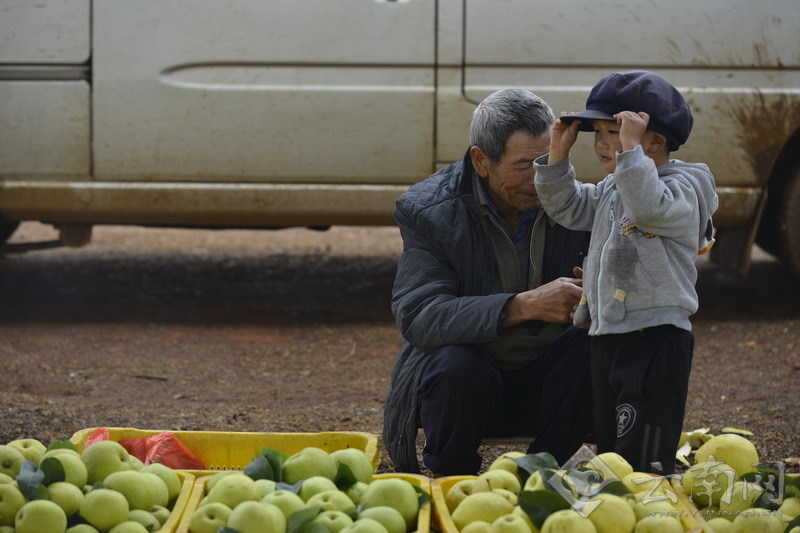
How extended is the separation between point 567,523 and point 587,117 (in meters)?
1.11

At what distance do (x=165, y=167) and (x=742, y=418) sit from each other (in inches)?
123

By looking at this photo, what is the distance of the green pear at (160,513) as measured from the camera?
2.42 metres

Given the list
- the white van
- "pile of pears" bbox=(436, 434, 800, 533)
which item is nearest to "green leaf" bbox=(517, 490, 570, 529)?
"pile of pears" bbox=(436, 434, 800, 533)

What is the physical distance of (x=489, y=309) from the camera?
119 inches

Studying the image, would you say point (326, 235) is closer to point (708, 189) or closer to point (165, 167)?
point (165, 167)

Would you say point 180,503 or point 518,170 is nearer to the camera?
point 180,503

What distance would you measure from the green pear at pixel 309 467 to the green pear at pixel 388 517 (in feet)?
0.83

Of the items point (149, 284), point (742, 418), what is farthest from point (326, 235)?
point (742, 418)

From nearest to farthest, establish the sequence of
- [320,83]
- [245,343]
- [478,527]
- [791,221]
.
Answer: [478,527] → [320,83] → [245,343] → [791,221]

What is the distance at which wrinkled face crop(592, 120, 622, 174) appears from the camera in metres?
2.82

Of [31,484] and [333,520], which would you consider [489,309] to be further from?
[31,484]

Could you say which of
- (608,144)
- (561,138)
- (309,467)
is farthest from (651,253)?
(309,467)

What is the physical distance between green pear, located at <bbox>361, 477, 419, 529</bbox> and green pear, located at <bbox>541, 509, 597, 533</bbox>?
0.33 meters

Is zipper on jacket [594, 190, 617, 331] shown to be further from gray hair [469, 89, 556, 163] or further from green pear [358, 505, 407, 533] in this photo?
green pear [358, 505, 407, 533]
